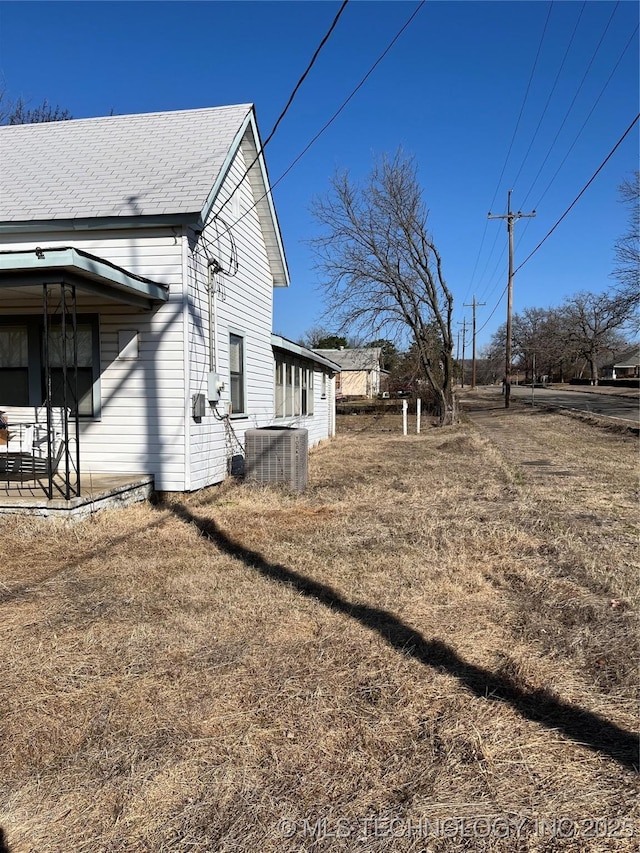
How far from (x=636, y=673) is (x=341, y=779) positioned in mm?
1868

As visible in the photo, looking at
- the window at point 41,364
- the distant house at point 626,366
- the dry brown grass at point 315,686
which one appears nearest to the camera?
the dry brown grass at point 315,686

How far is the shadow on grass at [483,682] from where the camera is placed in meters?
2.69

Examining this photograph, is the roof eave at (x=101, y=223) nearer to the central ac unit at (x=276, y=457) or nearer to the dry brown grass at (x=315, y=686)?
the central ac unit at (x=276, y=457)

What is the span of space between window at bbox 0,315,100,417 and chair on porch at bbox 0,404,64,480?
0.55 ft

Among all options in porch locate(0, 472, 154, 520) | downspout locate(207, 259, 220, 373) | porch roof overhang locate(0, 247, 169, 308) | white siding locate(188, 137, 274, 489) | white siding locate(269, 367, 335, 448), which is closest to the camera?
porch roof overhang locate(0, 247, 169, 308)

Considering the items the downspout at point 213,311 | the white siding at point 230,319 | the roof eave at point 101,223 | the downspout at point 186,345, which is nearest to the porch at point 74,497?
the downspout at point 186,345

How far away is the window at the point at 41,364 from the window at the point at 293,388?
18.4 feet

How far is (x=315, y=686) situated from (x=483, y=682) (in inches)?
35.2

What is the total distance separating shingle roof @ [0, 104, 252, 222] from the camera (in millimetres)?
7945

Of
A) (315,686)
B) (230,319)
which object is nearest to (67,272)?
(230,319)

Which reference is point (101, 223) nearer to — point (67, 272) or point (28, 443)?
point (67, 272)

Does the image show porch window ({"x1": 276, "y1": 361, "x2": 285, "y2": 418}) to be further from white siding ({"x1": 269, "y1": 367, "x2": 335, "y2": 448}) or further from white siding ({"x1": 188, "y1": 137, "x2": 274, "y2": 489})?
white siding ({"x1": 188, "y1": 137, "x2": 274, "y2": 489})

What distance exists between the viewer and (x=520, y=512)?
742 centimetres

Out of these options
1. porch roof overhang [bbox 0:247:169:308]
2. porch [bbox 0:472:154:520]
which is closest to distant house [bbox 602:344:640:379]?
porch [bbox 0:472:154:520]
